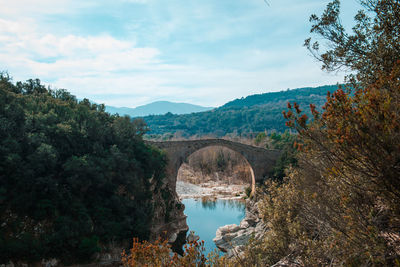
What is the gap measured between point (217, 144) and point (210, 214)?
15.7ft

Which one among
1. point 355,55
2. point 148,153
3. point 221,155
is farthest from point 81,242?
point 221,155

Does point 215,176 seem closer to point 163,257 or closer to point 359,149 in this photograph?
point 163,257

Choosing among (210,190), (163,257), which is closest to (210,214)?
(210,190)

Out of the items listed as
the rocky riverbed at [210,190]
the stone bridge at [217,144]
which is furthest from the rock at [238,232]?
the rocky riverbed at [210,190]

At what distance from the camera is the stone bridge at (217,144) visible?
64.2 ft

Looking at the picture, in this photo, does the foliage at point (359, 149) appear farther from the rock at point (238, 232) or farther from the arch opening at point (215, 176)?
the arch opening at point (215, 176)

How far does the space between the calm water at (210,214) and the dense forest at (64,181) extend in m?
4.51

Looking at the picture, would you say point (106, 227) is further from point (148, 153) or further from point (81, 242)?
point (148, 153)

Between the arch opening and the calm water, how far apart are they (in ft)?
4.43

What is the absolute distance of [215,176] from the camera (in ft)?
98.2

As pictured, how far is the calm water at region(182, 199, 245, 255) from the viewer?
17188 millimetres

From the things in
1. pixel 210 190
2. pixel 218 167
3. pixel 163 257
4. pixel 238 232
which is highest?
pixel 163 257

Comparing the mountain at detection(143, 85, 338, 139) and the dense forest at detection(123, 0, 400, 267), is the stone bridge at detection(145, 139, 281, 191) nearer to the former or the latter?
the dense forest at detection(123, 0, 400, 267)

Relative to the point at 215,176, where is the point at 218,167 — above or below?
above
